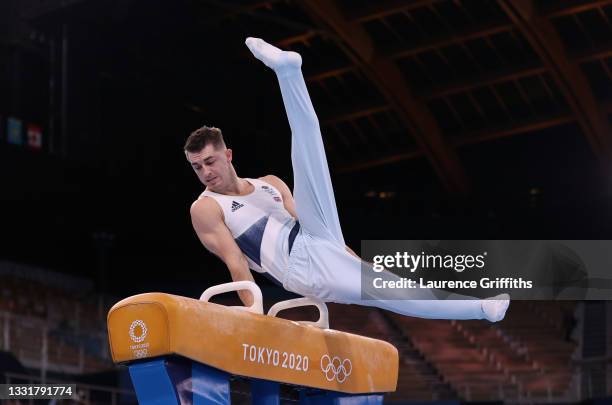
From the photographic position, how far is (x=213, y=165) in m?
5.16

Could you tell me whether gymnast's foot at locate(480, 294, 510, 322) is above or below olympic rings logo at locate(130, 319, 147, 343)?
above

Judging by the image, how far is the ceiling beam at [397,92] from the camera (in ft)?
71.7

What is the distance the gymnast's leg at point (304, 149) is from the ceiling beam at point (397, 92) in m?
16.5

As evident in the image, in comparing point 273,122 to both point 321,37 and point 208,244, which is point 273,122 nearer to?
→ point 321,37

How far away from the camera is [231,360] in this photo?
4.68m

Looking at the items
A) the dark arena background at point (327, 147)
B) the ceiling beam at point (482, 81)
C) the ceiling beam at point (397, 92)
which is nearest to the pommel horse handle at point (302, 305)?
the dark arena background at point (327, 147)

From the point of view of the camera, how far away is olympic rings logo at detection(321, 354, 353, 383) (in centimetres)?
533

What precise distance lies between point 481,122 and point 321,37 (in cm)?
516

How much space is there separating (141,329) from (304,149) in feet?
4.21

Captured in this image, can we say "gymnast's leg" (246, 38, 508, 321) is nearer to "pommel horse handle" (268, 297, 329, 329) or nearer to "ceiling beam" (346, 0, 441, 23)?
"pommel horse handle" (268, 297, 329, 329)

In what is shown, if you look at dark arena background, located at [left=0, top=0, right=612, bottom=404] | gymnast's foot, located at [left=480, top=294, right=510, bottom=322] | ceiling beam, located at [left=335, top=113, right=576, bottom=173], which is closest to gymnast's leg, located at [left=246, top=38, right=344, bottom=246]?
gymnast's foot, located at [left=480, top=294, right=510, bottom=322]

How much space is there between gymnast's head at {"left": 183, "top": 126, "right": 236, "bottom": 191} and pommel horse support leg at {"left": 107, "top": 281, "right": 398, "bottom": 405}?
0.67m

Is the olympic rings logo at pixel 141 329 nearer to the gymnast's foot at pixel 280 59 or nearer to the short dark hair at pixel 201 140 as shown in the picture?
the short dark hair at pixel 201 140

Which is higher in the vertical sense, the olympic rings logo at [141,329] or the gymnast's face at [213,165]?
the gymnast's face at [213,165]
